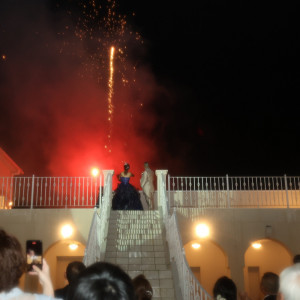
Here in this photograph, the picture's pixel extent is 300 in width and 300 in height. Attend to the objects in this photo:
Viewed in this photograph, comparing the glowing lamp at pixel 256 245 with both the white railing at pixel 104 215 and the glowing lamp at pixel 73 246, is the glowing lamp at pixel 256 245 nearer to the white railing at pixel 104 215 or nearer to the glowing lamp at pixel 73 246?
the white railing at pixel 104 215

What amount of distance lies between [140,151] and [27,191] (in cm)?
1841

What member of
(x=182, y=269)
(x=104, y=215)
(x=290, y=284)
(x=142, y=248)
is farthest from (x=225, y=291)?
(x=104, y=215)

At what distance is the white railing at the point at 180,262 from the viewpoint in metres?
7.20

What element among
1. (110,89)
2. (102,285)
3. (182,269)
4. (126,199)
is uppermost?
(110,89)

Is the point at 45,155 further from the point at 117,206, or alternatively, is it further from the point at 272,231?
the point at 272,231

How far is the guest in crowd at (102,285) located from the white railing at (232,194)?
10815 millimetres

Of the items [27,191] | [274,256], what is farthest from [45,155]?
[274,256]

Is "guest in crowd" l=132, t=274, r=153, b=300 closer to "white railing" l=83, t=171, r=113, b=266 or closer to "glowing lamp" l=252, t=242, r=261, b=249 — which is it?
"white railing" l=83, t=171, r=113, b=266

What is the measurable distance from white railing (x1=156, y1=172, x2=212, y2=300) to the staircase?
0.29 metres

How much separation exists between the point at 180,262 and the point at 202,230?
4.21 meters

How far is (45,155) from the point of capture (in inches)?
1129

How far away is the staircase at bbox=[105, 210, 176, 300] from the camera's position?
885 centimetres

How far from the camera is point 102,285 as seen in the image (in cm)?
196

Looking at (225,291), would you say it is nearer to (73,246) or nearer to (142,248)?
(142,248)
